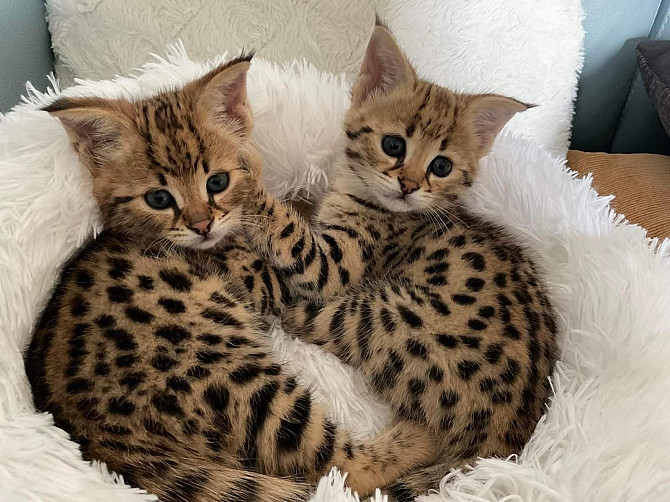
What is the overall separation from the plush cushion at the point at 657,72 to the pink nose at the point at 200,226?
1.28 metres

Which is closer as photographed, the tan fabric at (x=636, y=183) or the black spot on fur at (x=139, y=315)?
the black spot on fur at (x=139, y=315)

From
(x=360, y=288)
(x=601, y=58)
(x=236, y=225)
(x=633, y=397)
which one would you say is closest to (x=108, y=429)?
(x=236, y=225)

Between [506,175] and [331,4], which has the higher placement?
[331,4]

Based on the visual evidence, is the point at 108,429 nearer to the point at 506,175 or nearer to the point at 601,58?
the point at 506,175

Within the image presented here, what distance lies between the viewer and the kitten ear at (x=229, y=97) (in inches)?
41.6

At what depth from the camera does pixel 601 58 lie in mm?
1775

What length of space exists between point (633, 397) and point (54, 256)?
3.24ft

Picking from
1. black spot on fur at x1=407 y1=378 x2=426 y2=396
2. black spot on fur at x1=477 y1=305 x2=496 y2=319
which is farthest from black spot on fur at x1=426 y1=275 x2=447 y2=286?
black spot on fur at x1=407 y1=378 x2=426 y2=396

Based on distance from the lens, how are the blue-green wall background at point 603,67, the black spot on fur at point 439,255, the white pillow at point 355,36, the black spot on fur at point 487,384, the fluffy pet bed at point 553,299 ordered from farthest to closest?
the white pillow at point 355,36 < the blue-green wall background at point 603,67 < the black spot on fur at point 439,255 < the black spot on fur at point 487,384 < the fluffy pet bed at point 553,299

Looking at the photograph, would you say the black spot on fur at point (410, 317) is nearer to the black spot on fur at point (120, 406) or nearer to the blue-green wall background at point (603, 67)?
the black spot on fur at point (120, 406)

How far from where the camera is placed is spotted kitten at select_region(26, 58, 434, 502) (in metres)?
0.84

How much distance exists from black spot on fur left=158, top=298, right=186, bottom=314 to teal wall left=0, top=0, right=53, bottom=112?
878 mm

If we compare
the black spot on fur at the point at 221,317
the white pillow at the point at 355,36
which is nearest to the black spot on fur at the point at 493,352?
the black spot on fur at the point at 221,317

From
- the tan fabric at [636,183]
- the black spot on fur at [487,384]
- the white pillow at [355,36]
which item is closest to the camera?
the black spot on fur at [487,384]
